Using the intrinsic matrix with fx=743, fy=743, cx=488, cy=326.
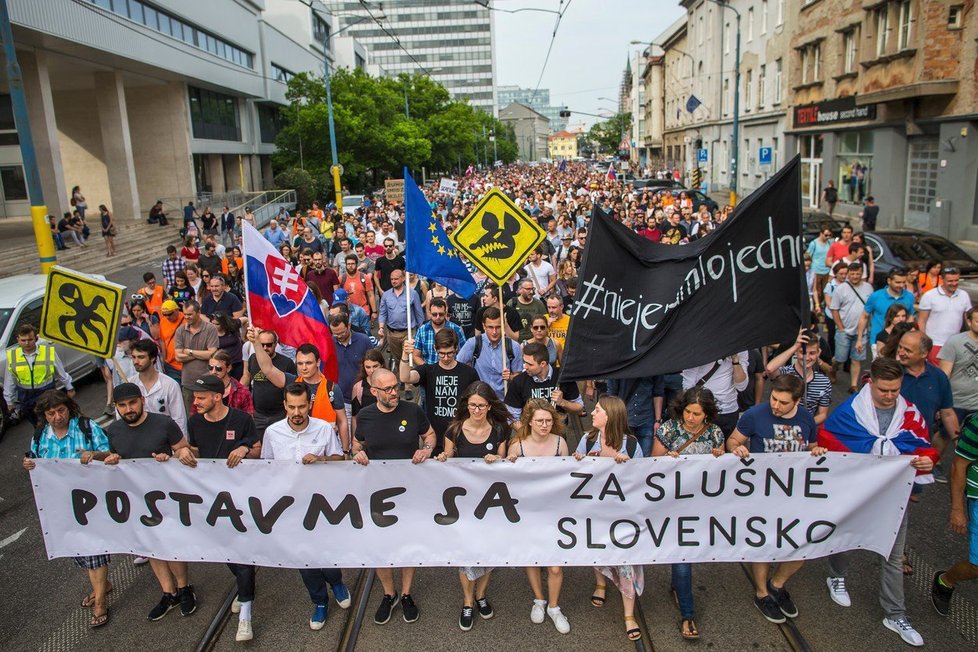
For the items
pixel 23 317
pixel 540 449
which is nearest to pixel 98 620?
pixel 540 449

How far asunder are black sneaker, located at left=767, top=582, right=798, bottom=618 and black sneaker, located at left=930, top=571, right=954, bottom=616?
2.93 feet

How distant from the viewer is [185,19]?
34656mm

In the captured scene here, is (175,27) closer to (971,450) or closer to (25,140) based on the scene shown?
(25,140)

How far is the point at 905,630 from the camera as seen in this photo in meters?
4.55

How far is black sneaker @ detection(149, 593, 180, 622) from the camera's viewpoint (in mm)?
5113

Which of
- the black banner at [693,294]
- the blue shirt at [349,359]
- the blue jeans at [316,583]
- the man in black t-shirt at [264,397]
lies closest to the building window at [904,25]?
the black banner at [693,294]

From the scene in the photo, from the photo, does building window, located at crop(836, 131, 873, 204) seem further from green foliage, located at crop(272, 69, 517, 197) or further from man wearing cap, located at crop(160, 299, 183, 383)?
man wearing cap, located at crop(160, 299, 183, 383)

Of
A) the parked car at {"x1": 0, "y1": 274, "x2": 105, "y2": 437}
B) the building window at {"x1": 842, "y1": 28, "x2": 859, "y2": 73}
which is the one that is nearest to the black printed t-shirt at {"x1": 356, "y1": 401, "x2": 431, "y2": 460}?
the parked car at {"x1": 0, "y1": 274, "x2": 105, "y2": 437}

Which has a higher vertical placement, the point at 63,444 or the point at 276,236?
the point at 276,236

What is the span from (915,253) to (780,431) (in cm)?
1110

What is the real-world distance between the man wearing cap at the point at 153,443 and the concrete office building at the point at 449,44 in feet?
508

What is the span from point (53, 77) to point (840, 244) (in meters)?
31.7

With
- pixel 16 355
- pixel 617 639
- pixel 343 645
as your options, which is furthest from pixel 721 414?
pixel 16 355

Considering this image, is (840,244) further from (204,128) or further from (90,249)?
(204,128)
